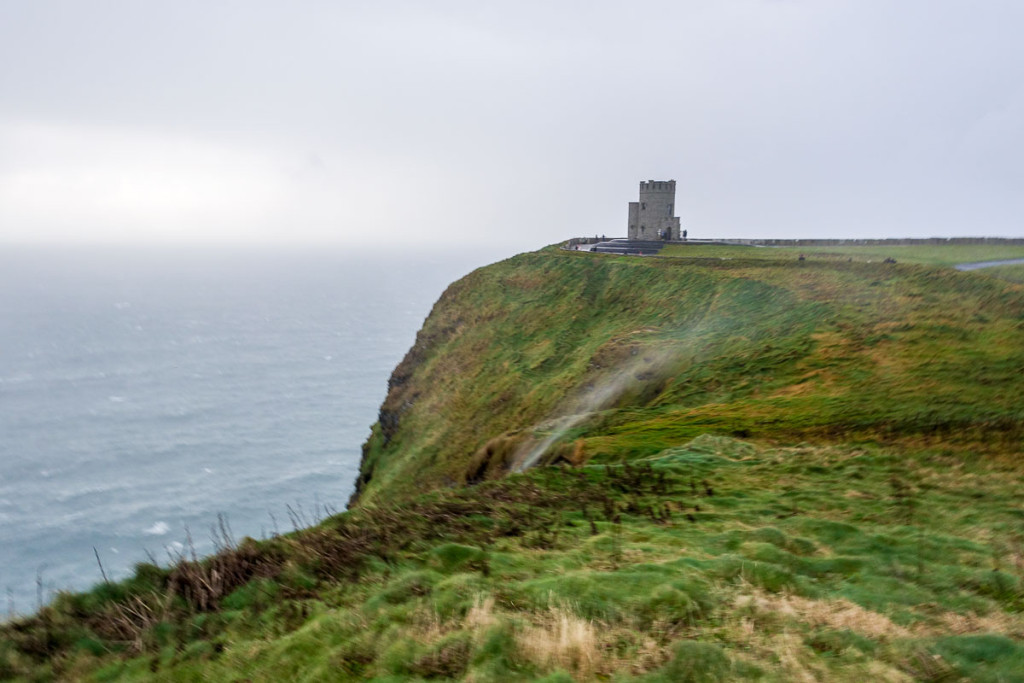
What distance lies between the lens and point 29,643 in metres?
8.83

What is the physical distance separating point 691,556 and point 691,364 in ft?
67.9

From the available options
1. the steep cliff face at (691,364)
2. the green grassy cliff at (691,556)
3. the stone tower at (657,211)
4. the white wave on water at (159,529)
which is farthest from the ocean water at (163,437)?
the stone tower at (657,211)

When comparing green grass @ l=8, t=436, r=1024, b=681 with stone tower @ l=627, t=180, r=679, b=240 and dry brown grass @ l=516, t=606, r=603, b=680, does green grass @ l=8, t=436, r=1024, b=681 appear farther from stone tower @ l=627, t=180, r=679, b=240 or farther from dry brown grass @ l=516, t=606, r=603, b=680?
stone tower @ l=627, t=180, r=679, b=240

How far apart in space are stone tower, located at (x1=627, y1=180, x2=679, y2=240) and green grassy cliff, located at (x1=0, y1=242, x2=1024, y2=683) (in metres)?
46.4

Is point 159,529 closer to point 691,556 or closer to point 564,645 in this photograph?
point 691,556

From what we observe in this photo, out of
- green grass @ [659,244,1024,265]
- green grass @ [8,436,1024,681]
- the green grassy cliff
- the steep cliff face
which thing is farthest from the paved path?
green grass @ [8,436,1024,681]

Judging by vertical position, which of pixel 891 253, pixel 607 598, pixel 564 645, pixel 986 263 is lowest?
pixel 607 598

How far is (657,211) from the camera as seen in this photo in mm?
74000

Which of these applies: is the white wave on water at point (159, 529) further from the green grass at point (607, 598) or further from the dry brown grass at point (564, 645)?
the dry brown grass at point (564, 645)

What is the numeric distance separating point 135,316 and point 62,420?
110 m

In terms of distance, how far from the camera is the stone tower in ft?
238

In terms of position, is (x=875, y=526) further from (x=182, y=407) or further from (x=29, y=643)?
(x=182, y=407)

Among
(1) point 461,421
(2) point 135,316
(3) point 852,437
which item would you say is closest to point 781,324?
(3) point 852,437

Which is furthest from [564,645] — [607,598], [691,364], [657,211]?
[657,211]
